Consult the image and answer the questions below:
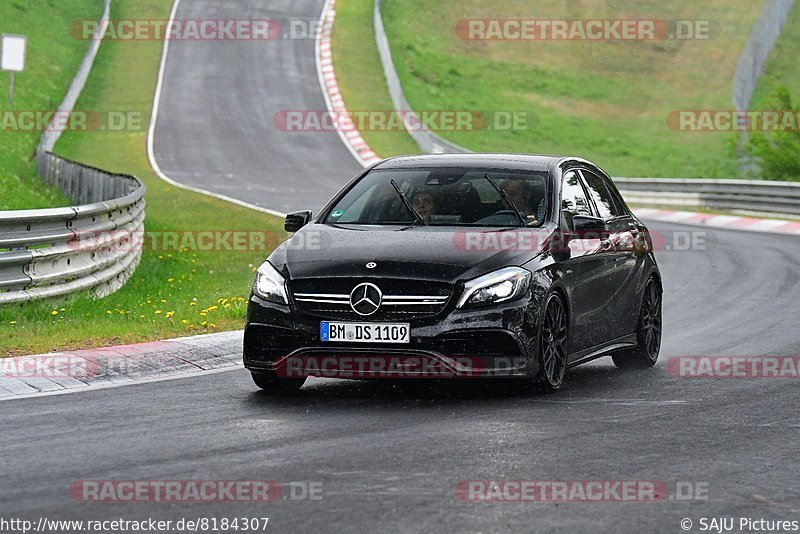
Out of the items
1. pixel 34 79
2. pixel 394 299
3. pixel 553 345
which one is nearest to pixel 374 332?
pixel 394 299

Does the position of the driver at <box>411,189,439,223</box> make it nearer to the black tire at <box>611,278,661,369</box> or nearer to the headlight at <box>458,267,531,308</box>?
the headlight at <box>458,267,531,308</box>

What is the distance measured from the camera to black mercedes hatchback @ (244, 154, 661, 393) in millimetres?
9188

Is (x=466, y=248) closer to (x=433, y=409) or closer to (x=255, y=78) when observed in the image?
(x=433, y=409)

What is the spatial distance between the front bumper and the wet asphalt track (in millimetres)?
239

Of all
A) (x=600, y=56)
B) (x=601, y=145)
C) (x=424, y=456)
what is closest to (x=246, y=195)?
(x=601, y=145)

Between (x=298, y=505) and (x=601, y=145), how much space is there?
43.3 m

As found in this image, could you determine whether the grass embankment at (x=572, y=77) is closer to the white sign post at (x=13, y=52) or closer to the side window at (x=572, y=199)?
the white sign post at (x=13, y=52)

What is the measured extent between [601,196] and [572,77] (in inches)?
1829

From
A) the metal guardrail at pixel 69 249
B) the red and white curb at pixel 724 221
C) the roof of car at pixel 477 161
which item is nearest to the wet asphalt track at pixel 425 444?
the roof of car at pixel 477 161

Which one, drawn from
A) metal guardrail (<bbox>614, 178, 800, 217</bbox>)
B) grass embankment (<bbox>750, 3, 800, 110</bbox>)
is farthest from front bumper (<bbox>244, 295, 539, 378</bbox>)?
grass embankment (<bbox>750, 3, 800, 110</bbox>)

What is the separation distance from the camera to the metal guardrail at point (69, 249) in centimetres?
1302

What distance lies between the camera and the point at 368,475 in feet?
23.2

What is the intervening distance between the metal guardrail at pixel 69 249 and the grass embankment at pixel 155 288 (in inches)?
6.9

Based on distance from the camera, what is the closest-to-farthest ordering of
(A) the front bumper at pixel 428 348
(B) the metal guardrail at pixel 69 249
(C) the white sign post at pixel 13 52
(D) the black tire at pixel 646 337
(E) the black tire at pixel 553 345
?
1. (A) the front bumper at pixel 428 348
2. (E) the black tire at pixel 553 345
3. (D) the black tire at pixel 646 337
4. (B) the metal guardrail at pixel 69 249
5. (C) the white sign post at pixel 13 52
